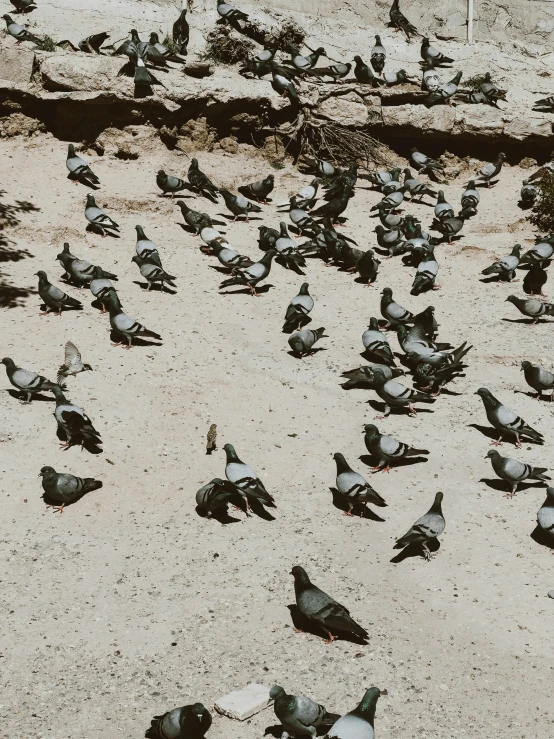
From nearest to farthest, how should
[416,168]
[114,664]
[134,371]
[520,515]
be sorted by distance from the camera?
[114,664]
[520,515]
[134,371]
[416,168]

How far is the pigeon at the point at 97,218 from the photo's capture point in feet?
52.1

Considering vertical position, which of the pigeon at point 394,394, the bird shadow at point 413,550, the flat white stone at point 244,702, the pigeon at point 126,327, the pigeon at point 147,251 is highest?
the flat white stone at point 244,702

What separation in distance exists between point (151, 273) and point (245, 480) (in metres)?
6.04

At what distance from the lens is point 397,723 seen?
6.51 m

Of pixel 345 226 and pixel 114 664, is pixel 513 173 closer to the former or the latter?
pixel 345 226

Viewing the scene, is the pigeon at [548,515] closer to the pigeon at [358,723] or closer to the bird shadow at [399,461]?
the bird shadow at [399,461]

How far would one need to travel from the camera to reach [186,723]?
592 centimetres

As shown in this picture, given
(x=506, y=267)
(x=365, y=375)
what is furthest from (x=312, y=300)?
(x=506, y=267)

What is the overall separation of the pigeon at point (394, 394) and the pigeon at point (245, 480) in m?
2.69

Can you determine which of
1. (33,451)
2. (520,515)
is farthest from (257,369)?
(520,515)

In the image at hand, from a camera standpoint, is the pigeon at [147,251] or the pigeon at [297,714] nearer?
the pigeon at [297,714]

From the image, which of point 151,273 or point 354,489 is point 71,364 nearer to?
point 151,273

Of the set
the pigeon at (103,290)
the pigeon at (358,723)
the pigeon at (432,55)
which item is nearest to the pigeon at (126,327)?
the pigeon at (103,290)

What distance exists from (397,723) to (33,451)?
17.7 ft
